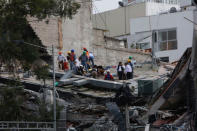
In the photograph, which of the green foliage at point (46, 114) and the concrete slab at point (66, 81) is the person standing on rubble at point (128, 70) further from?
the green foliage at point (46, 114)

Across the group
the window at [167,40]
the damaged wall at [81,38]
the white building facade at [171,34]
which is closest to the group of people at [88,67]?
the damaged wall at [81,38]

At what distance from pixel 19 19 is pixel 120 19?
31.7m

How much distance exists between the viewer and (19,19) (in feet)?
66.3

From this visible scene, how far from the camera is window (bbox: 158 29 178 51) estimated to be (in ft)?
143

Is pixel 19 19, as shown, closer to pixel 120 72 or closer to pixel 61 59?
pixel 120 72

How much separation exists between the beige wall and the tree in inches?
1165

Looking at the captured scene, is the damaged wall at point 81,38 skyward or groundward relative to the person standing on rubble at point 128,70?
skyward

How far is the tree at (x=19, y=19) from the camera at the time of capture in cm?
1942

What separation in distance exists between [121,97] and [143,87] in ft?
6.98

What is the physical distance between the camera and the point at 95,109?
21.7 meters

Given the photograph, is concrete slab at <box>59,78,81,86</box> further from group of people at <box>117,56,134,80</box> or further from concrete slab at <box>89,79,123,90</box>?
group of people at <box>117,56,134,80</box>

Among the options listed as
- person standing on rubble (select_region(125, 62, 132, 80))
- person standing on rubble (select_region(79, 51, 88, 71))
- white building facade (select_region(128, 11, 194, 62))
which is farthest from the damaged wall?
person standing on rubble (select_region(125, 62, 132, 80))

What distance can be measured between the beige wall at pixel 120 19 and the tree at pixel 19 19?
97.1 feet

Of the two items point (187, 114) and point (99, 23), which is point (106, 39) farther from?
point (187, 114)
